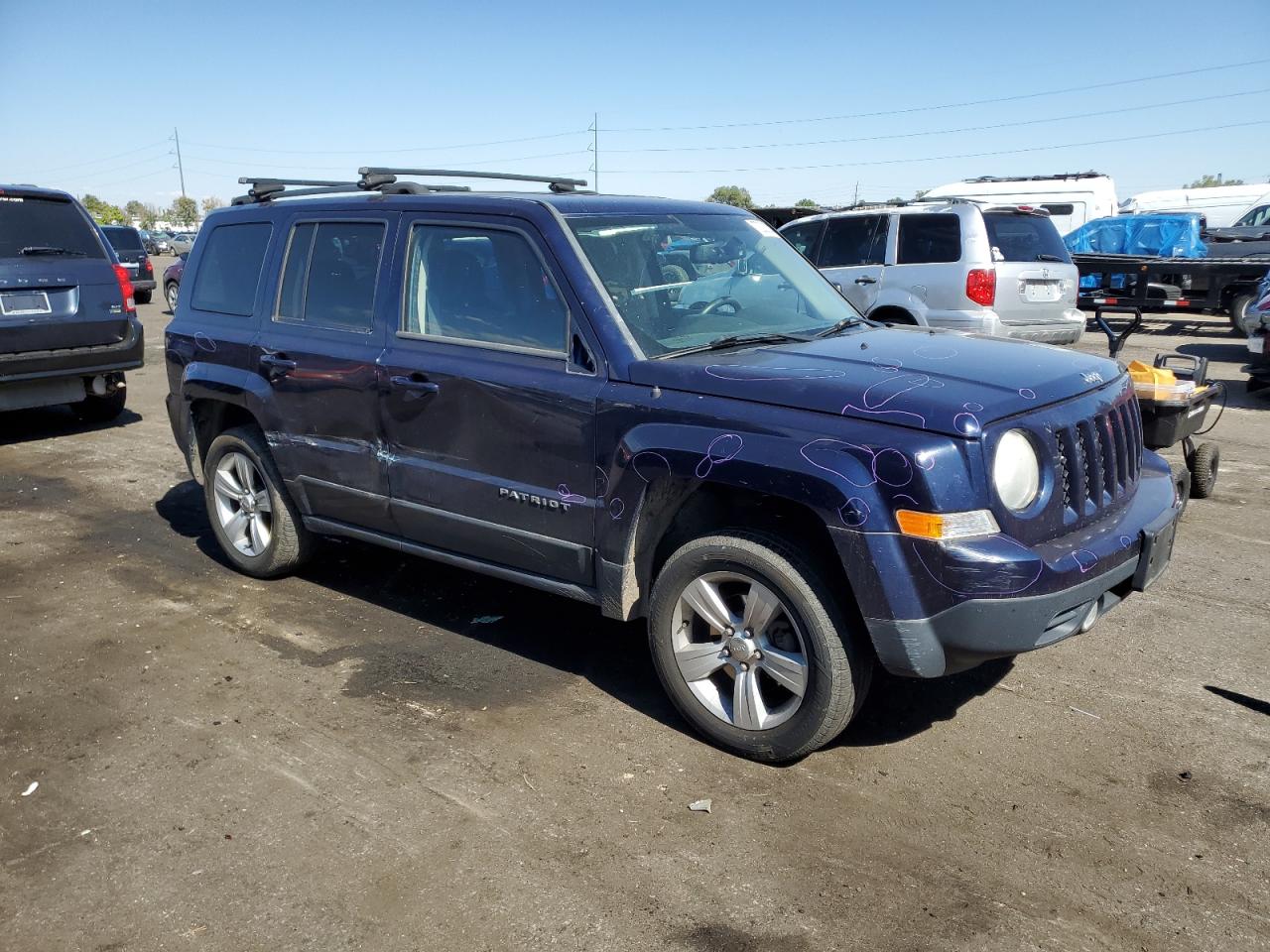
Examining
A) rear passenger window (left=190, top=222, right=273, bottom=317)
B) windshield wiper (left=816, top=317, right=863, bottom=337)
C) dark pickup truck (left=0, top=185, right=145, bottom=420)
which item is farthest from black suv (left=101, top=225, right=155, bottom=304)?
windshield wiper (left=816, top=317, right=863, bottom=337)

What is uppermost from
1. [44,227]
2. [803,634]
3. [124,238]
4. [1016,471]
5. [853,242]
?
[124,238]

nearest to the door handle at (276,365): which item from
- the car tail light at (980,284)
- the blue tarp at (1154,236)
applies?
the car tail light at (980,284)

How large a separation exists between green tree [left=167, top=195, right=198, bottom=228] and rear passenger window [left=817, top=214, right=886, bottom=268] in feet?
418

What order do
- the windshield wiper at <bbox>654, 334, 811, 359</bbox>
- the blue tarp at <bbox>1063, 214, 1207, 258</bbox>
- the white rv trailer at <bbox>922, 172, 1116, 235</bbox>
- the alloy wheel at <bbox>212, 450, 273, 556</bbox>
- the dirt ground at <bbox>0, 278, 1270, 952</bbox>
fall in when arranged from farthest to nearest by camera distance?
the white rv trailer at <bbox>922, 172, 1116, 235</bbox> < the blue tarp at <bbox>1063, 214, 1207, 258</bbox> < the alloy wheel at <bbox>212, 450, 273, 556</bbox> < the windshield wiper at <bbox>654, 334, 811, 359</bbox> < the dirt ground at <bbox>0, 278, 1270, 952</bbox>

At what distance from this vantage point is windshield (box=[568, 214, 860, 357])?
4082 millimetres

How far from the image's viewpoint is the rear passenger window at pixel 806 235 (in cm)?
1173

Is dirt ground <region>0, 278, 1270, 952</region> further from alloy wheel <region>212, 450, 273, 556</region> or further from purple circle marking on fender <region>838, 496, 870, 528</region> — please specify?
purple circle marking on fender <region>838, 496, 870, 528</region>

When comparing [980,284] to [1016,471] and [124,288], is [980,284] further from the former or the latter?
[124,288]

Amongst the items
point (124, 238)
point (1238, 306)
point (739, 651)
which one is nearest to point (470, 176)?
point (739, 651)

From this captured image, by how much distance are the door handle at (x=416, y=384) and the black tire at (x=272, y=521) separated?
1214mm

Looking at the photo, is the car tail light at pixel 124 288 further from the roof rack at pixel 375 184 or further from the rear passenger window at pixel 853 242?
the rear passenger window at pixel 853 242

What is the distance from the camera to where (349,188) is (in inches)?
207

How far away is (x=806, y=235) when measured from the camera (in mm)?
11930

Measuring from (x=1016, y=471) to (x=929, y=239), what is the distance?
25.4 feet
